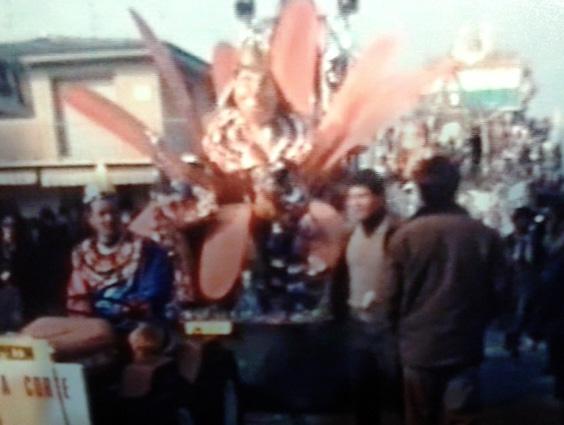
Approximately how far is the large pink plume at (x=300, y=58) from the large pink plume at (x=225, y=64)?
7 cm

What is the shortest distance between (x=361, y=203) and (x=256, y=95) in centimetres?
27

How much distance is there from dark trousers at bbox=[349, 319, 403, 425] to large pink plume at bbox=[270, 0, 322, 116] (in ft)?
1.35

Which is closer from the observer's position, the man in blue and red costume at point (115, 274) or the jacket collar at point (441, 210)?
the jacket collar at point (441, 210)

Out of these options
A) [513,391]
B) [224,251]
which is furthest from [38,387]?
[513,391]

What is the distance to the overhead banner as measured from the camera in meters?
1.67

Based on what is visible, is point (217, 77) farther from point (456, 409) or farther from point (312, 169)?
point (456, 409)

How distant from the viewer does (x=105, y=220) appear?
1583 mm

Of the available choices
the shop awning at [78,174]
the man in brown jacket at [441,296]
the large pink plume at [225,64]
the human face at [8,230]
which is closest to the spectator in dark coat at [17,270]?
the human face at [8,230]

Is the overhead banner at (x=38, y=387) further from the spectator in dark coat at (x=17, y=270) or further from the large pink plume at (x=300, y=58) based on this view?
the large pink plume at (x=300, y=58)

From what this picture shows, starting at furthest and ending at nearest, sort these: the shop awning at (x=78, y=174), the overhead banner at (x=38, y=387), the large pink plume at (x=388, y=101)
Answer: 1. the overhead banner at (x=38, y=387)
2. the shop awning at (x=78, y=174)
3. the large pink plume at (x=388, y=101)

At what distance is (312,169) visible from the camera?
57.9 inches

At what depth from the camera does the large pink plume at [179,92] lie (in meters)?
1.51

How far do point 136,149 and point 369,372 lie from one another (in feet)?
1.96

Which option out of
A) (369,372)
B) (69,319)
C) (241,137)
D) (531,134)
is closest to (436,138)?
(531,134)
